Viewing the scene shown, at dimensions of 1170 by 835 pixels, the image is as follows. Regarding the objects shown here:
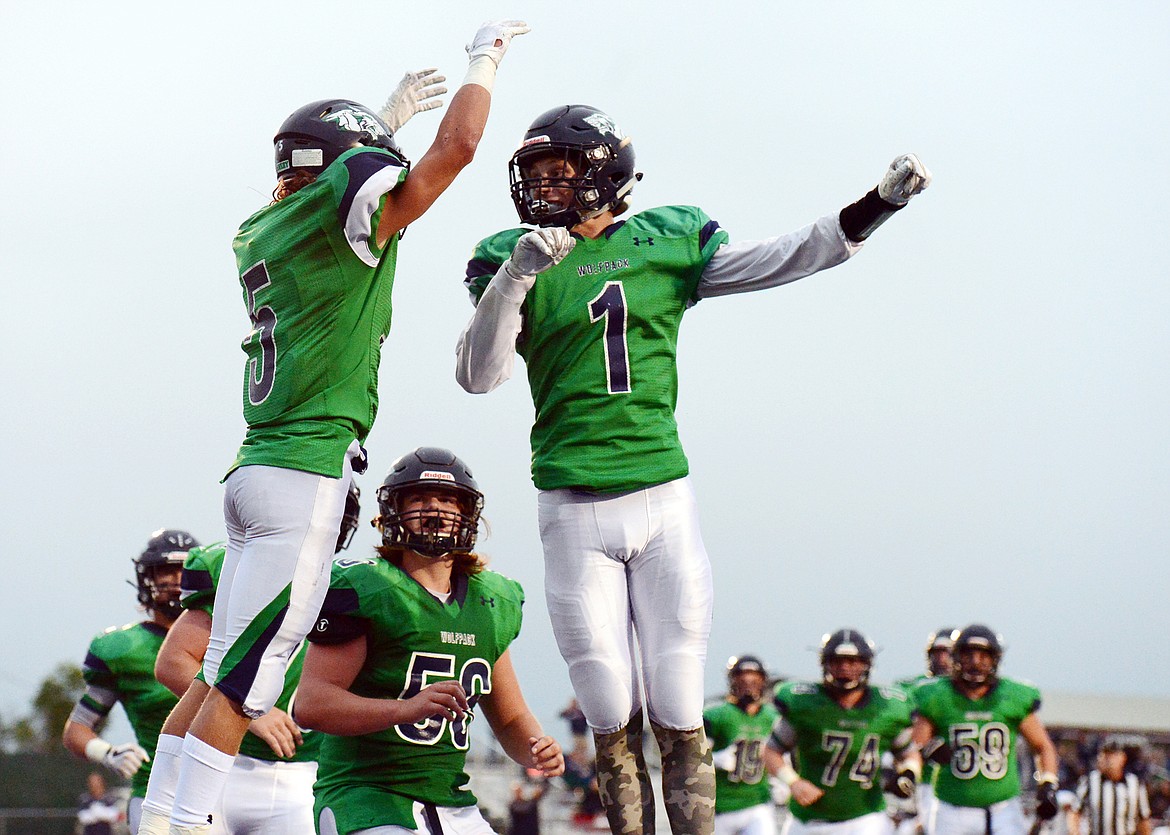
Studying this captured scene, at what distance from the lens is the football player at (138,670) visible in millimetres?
7668

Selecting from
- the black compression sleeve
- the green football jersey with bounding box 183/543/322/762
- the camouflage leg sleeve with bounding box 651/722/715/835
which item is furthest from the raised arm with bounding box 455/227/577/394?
the green football jersey with bounding box 183/543/322/762

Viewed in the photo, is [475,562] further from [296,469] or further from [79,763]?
[79,763]

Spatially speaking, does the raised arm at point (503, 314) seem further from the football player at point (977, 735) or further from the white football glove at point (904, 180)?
the football player at point (977, 735)

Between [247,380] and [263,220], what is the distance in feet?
1.67

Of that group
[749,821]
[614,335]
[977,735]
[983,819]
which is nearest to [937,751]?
[977,735]

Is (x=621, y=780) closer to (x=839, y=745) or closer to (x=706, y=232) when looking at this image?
(x=706, y=232)

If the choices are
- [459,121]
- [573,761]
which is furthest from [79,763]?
[459,121]

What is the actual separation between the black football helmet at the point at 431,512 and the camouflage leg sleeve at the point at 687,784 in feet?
3.87

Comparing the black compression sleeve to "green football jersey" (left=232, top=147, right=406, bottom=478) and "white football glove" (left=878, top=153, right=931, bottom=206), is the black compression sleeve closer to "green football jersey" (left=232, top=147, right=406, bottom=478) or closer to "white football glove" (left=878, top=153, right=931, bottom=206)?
"white football glove" (left=878, top=153, right=931, bottom=206)

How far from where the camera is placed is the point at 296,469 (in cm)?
434

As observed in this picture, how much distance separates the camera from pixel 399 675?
18.0 feet

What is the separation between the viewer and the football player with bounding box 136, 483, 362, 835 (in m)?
5.99

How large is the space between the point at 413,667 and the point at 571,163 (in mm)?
1894

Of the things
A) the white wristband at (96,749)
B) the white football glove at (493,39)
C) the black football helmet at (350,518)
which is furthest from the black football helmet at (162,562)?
the white football glove at (493,39)
